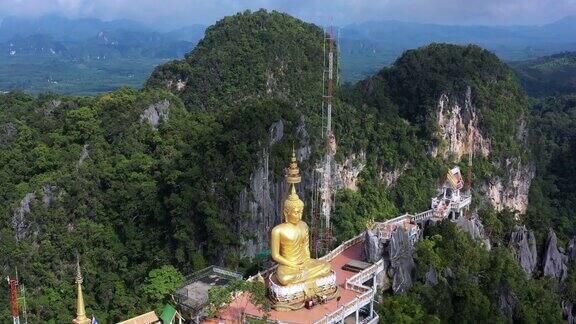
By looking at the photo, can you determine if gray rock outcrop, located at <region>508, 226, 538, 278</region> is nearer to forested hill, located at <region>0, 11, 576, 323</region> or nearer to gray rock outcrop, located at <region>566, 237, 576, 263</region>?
forested hill, located at <region>0, 11, 576, 323</region>

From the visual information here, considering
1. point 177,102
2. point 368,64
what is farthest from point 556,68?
point 177,102

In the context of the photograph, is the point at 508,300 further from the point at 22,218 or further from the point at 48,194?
the point at 22,218

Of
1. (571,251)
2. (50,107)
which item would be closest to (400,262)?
(571,251)

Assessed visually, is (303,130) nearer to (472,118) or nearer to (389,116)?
(389,116)

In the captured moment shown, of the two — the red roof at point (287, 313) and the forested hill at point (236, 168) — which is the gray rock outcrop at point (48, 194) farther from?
the red roof at point (287, 313)

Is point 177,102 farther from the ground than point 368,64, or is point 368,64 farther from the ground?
point 177,102
